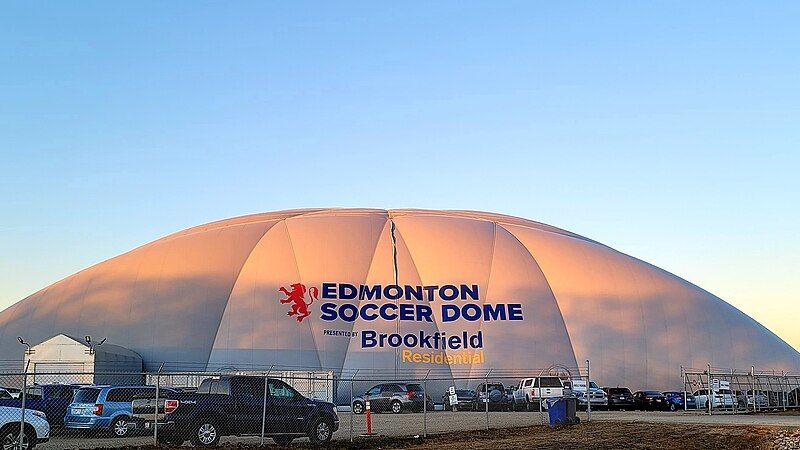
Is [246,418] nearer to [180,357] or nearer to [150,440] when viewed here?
[150,440]

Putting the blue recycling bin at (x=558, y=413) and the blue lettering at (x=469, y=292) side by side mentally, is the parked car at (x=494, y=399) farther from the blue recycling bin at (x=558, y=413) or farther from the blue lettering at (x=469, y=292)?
the blue recycling bin at (x=558, y=413)

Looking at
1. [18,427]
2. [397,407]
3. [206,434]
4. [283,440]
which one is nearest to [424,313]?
[397,407]

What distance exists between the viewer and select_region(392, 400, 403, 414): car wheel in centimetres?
4466

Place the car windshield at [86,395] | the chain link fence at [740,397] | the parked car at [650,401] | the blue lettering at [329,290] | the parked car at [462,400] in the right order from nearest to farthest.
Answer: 1. the car windshield at [86,395]
2. the chain link fence at [740,397]
3. the parked car at [462,400]
4. the parked car at [650,401]
5. the blue lettering at [329,290]

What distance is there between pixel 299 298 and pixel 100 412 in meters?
30.0

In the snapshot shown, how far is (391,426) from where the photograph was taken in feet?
103

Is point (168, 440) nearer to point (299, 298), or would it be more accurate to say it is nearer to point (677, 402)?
point (299, 298)

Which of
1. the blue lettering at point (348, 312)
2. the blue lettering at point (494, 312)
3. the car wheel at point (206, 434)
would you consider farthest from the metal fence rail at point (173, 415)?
the blue lettering at point (494, 312)

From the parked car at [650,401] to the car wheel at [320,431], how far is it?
2826 centimetres

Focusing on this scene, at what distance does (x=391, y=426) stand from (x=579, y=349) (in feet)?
91.7

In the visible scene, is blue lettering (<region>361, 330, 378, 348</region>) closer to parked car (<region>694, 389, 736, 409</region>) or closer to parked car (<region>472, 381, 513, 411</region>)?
parked car (<region>472, 381, 513, 411</region>)

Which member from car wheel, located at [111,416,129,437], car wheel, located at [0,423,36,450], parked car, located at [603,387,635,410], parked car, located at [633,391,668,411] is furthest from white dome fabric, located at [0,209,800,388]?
car wheel, located at [0,423,36,450]

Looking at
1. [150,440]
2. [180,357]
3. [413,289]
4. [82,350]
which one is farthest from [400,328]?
[150,440]

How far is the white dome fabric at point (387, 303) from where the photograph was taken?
5478 cm
